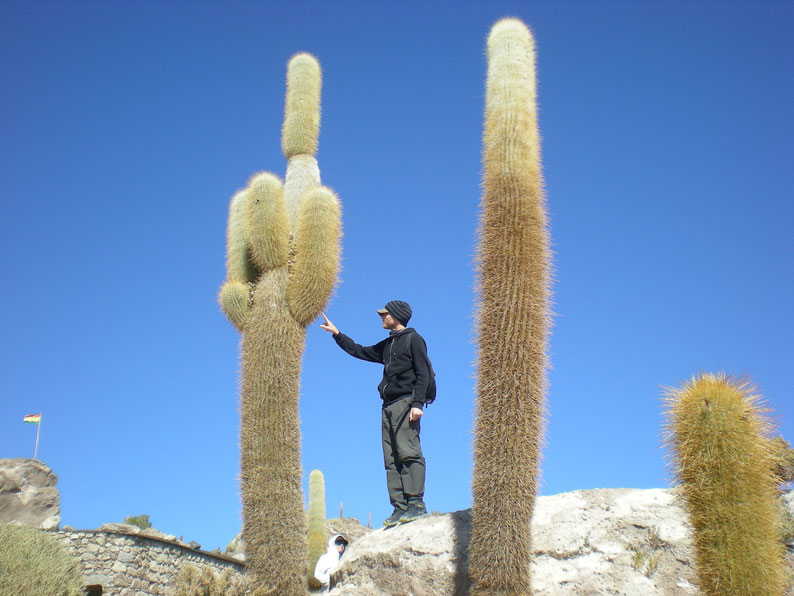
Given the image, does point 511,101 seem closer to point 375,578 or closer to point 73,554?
point 375,578

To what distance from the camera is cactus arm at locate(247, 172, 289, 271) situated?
855 centimetres

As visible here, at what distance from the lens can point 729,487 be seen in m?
4.11

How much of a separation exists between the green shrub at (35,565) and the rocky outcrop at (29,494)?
12.3 feet

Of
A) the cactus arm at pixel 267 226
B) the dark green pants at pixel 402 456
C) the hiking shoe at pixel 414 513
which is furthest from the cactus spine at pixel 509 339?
the cactus arm at pixel 267 226

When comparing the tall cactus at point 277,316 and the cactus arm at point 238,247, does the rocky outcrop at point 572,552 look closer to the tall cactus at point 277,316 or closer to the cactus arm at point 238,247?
the tall cactus at point 277,316

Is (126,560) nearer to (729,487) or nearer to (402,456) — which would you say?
(402,456)

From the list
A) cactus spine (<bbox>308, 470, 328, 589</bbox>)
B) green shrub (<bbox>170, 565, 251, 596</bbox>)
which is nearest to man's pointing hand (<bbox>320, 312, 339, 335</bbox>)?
green shrub (<bbox>170, 565, 251, 596</bbox>)

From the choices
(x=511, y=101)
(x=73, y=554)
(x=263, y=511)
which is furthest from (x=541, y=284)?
(x=73, y=554)

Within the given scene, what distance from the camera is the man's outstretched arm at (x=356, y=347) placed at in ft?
23.8

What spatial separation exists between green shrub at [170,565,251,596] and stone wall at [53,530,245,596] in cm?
277

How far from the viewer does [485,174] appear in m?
5.98

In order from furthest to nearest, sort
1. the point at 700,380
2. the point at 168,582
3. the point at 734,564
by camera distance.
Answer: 1. the point at 168,582
2. the point at 700,380
3. the point at 734,564

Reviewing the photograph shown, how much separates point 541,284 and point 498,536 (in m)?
1.79

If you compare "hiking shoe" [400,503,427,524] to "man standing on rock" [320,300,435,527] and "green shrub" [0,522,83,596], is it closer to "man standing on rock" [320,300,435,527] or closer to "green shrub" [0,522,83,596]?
"man standing on rock" [320,300,435,527]
